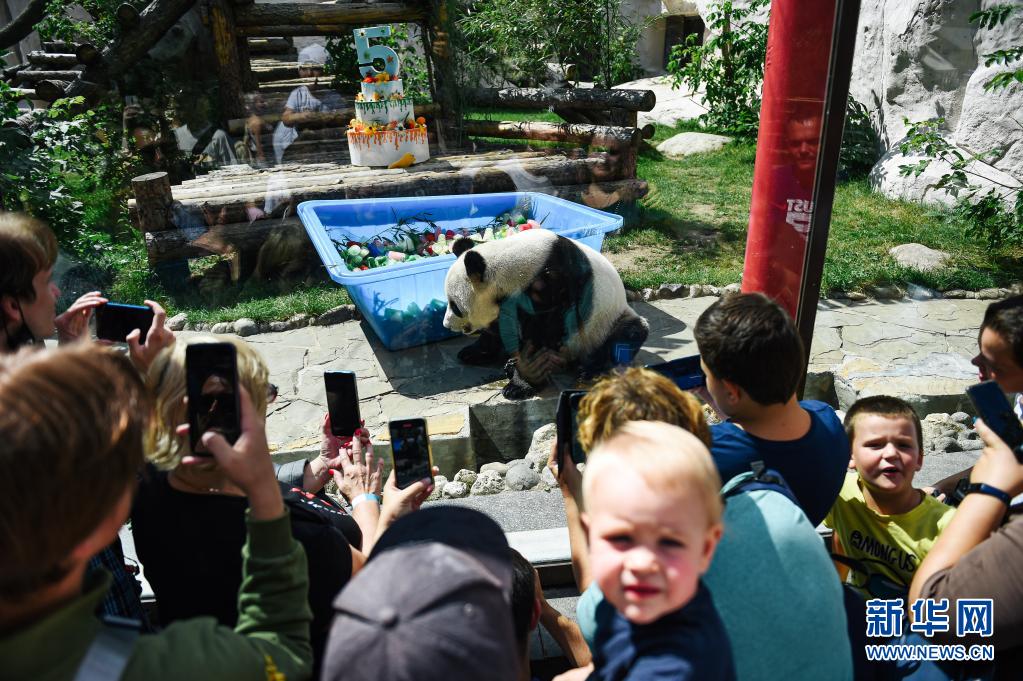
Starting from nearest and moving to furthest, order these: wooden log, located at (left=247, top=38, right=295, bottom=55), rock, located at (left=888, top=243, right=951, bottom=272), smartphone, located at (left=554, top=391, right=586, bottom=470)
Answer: smartphone, located at (left=554, top=391, right=586, bottom=470) → rock, located at (left=888, top=243, right=951, bottom=272) → wooden log, located at (left=247, top=38, right=295, bottom=55)

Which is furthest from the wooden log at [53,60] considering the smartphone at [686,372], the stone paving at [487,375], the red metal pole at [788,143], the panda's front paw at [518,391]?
the smartphone at [686,372]

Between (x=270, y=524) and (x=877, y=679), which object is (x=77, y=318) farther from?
(x=877, y=679)

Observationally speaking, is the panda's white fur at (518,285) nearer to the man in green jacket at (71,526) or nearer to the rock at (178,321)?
the rock at (178,321)

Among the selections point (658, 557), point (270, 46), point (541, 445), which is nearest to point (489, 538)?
point (658, 557)

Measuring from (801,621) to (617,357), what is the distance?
2.16 m

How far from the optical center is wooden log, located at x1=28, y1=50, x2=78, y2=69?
6.57 meters

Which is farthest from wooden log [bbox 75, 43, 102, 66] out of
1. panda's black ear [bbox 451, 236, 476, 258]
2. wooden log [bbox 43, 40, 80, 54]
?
panda's black ear [bbox 451, 236, 476, 258]

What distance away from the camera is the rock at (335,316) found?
296 centimetres

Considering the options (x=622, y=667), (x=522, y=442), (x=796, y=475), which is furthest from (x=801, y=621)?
(x=522, y=442)

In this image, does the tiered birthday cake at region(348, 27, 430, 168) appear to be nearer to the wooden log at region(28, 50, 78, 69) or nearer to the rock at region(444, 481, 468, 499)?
the rock at region(444, 481, 468, 499)

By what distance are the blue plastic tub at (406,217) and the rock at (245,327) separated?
36 cm

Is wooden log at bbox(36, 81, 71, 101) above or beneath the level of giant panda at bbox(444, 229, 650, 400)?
above

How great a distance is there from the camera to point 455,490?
2.47 metres

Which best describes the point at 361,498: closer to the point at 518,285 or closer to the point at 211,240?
the point at 518,285
